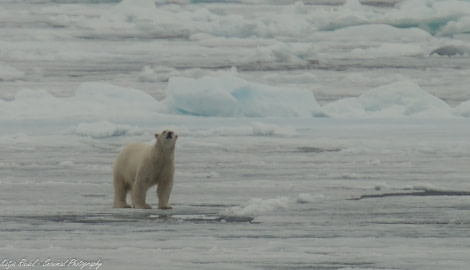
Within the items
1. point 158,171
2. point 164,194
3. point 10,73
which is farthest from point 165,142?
point 10,73

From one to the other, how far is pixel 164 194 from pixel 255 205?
0.50 m

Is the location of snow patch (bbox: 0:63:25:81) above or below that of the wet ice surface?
below

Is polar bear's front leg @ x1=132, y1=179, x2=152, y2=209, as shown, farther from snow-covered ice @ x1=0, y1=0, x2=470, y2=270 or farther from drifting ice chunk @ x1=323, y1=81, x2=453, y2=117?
drifting ice chunk @ x1=323, y1=81, x2=453, y2=117

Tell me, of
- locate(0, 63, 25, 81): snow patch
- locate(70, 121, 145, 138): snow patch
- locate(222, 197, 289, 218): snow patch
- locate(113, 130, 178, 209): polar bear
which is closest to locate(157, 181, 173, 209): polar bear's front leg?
locate(113, 130, 178, 209): polar bear

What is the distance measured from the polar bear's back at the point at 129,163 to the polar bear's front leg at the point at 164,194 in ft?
0.73

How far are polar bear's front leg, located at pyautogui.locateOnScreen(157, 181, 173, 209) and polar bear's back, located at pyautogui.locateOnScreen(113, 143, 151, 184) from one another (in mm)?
223

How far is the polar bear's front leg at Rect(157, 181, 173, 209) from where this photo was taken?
6.40m

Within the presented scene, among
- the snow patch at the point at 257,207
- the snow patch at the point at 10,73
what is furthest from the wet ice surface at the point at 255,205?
the snow patch at the point at 10,73

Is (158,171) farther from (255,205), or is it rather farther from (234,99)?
(234,99)

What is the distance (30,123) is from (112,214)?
5.26 metres

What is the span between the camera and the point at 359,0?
70.5 feet

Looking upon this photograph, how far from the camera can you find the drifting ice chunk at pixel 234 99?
11688 millimetres

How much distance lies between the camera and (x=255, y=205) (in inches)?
249

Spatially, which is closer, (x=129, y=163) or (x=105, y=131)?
(x=129, y=163)
